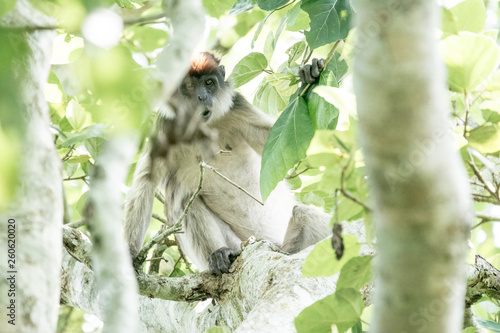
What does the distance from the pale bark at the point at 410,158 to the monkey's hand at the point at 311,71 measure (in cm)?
224

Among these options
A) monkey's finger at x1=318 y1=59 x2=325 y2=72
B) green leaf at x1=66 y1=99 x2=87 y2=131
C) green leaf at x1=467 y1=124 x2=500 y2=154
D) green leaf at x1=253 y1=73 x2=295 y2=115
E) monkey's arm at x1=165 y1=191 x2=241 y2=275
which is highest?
green leaf at x1=467 y1=124 x2=500 y2=154

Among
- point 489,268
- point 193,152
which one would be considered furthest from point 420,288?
point 193,152

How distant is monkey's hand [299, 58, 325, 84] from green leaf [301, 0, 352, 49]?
21 centimetres

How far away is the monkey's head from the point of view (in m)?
5.43

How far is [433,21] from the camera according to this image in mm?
993

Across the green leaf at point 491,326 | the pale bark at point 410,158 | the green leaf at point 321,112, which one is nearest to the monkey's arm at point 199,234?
the green leaf at point 321,112

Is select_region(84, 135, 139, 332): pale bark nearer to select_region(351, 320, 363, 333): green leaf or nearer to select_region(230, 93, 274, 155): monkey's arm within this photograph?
select_region(351, 320, 363, 333): green leaf

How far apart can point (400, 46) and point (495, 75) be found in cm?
92

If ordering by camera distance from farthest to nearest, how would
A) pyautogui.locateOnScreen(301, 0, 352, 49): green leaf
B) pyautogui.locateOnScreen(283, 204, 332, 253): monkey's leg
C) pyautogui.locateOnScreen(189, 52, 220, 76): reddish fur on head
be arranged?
pyautogui.locateOnScreen(189, 52, 220, 76): reddish fur on head → pyautogui.locateOnScreen(283, 204, 332, 253): monkey's leg → pyautogui.locateOnScreen(301, 0, 352, 49): green leaf

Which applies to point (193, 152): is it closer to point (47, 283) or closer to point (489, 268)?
point (489, 268)

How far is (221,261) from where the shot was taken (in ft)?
12.5

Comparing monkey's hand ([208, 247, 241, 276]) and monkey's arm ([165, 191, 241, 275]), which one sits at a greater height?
monkey's hand ([208, 247, 241, 276])

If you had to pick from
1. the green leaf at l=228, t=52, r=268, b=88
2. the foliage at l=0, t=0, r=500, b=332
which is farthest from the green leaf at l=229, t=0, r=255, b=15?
the green leaf at l=228, t=52, r=268, b=88

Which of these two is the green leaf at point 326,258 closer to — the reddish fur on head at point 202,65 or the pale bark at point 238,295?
the pale bark at point 238,295
